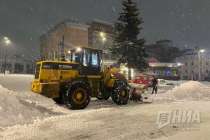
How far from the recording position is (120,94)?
17.7 m

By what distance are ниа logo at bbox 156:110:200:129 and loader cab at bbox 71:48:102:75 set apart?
184 inches

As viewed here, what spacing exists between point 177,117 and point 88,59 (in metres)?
6.06

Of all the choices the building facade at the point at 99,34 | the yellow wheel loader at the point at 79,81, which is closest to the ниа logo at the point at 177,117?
the yellow wheel loader at the point at 79,81

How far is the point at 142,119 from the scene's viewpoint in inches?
484

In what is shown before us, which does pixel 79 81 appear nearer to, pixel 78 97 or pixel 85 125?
pixel 78 97

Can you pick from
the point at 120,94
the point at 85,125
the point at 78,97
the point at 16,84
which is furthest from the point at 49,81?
the point at 16,84

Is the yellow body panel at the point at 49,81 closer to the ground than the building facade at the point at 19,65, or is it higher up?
A: closer to the ground

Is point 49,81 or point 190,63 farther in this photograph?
point 190,63

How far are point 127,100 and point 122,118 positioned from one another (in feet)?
18.3

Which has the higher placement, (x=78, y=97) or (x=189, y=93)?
(x=78, y=97)

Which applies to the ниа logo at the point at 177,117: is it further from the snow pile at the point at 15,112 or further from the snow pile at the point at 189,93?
the snow pile at the point at 189,93

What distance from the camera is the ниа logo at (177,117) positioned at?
11398 millimetres

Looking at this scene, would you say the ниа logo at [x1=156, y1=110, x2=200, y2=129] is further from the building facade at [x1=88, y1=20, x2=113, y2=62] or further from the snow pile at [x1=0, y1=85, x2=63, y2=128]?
the building facade at [x1=88, y1=20, x2=113, y2=62]

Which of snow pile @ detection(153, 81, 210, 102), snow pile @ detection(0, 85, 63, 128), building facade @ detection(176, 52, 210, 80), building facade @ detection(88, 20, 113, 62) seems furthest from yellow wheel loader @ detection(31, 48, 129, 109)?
building facade @ detection(176, 52, 210, 80)
